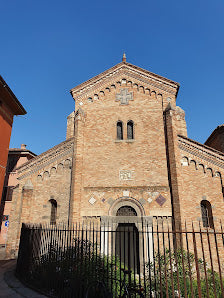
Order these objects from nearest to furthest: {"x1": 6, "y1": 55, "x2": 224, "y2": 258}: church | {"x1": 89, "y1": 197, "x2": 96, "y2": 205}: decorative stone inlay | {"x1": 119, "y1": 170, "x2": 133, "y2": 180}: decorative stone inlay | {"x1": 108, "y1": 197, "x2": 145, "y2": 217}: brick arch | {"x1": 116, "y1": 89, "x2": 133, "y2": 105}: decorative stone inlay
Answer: {"x1": 6, "y1": 55, "x2": 224, "y2": 258}: church
{"x1": 108, "y1": 197, "x2": 145, "y2": 217}: brick arch
{"x1": 89, "y1": 197, "x2": 96, "y2": 205}: decorative stone inlay
{"x1": 119, "y1": 170, "x2": 133, "y2": 180}: decorative stone inlay
{"x1": 116, "y1": 89, "x2": 133, "y2": 105}: decorative stone inlay

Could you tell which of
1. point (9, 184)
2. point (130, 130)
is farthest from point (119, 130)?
point (9, 184)

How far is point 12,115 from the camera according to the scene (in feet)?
39.7

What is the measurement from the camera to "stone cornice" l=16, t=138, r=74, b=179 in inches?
499

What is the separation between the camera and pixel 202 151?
11.4m

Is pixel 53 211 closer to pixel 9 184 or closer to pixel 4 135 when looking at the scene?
pixel 4 135

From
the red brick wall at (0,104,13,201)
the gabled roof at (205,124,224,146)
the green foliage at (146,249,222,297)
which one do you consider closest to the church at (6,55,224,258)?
the red brick wall at (0,104,13,201)

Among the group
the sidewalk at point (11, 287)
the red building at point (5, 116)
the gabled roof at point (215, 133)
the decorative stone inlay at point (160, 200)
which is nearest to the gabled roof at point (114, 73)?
the red building at point (5, 116)

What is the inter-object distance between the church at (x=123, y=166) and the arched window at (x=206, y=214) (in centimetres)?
4

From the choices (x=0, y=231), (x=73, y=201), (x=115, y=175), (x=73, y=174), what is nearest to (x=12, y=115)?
(x=73, y=174)

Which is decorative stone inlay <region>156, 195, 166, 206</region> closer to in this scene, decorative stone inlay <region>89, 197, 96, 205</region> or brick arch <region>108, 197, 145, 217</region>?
brick arch <region>108, 197, 145, 217</region>

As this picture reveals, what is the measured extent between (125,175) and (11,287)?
22.5 feet

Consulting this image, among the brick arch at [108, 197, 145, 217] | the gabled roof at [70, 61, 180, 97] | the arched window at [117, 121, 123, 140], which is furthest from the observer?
the gabled roof at [70, 61, 180, 97]

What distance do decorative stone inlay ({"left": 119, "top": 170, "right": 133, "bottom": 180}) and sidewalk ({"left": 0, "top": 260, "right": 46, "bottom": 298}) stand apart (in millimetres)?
6415

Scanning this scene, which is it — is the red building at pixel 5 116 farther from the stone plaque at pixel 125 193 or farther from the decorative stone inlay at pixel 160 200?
the decorative stone inlay at pixel 160 200
